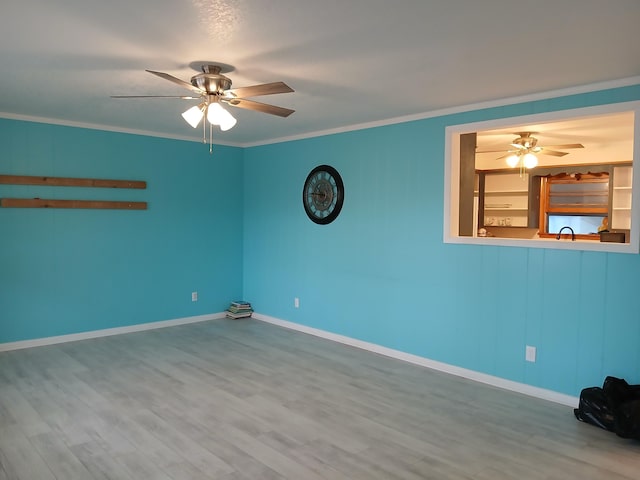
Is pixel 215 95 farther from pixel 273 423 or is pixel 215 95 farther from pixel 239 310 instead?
pixel 239 310

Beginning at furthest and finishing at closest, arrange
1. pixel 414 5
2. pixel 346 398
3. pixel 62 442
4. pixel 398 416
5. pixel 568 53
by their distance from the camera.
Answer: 1. pixel 346 398
2. pixel 398 416
3. pixel 62 442
4. pixel 568 53
5. pixel 414 5

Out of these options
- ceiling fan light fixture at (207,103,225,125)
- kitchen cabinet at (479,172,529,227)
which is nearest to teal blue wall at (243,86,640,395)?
ceiling fan light fixture at (207,103,225,125)

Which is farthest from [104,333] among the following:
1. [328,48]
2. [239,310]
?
[328,48]

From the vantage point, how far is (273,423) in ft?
10.4

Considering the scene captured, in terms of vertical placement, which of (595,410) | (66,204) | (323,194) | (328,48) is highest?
(328,48)

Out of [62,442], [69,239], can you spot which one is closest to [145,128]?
[69,239]

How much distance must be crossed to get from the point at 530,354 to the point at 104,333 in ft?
14.4

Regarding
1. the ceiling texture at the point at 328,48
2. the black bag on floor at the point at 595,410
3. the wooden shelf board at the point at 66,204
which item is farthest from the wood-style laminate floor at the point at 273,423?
the ceiling texture at the point at 328,48

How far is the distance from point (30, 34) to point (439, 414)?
345 centimetres

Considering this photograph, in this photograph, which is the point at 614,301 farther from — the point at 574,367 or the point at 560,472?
the point at 560,472

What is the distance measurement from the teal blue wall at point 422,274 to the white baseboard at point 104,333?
31.0 inches

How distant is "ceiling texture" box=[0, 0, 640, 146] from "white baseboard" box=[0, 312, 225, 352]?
2.40 m

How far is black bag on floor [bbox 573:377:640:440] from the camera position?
2.91 m

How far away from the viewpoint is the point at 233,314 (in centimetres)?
621
